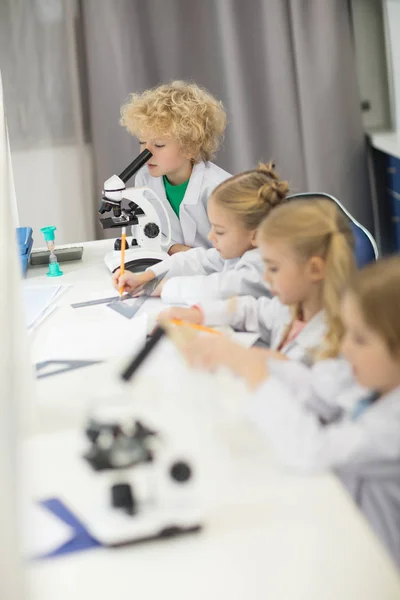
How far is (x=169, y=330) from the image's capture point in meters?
0.92

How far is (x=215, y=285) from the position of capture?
137 cm

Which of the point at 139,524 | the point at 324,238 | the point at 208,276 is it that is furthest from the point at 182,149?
the point at 139,524

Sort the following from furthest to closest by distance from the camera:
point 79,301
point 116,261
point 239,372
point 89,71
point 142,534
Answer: point 89,71 < point 116,261 < point 79,301 < point 239,372 < point 142,534

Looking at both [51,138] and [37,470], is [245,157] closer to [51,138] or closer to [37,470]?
[51,138]

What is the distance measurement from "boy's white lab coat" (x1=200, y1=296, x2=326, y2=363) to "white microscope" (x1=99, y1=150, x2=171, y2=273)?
44 cm

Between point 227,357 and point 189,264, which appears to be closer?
point 227,357

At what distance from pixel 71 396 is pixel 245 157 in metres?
1.84

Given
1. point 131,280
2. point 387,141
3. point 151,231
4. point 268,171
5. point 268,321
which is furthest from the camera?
point 387,141

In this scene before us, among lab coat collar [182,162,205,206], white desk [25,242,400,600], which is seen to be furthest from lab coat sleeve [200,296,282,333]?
lab coat collar [182,162,205,206]

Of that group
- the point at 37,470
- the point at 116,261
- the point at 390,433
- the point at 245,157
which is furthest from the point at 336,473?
the point at 245,157

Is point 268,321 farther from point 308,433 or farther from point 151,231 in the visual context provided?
point 151,231

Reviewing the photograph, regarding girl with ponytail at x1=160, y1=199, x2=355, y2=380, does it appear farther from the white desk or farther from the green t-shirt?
the green t-shirt

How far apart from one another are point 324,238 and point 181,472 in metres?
0.32

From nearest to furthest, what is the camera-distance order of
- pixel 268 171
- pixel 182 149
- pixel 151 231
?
1. pixel 268 171
2. pixel 151 231
3. pixel 182 149
